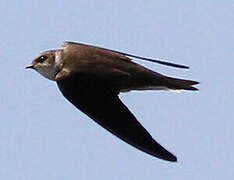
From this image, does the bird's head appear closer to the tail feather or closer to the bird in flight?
the bird in flight

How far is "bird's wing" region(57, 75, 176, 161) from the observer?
777cm

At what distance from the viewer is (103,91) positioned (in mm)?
8148

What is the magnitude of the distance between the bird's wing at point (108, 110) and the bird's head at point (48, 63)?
160mm

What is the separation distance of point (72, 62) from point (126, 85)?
1.23ft

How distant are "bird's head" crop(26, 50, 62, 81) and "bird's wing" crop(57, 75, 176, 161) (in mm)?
160

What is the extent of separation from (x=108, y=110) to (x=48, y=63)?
65 cm

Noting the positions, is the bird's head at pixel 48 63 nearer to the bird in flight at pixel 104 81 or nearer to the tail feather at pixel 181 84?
the bird in flight at pixel 104 81

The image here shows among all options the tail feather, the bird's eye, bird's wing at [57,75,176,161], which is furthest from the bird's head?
the tail feather

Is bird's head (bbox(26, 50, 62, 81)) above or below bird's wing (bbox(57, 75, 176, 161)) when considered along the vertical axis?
above

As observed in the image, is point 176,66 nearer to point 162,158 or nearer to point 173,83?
point 173,83

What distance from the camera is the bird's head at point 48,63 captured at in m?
8.45

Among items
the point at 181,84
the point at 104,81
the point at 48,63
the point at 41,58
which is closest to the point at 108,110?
the point at 104,81

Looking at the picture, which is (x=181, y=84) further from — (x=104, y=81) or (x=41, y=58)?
(x=41, y=58)

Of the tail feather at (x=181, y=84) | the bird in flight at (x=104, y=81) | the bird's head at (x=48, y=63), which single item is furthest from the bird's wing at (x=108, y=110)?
the tail feather at (x=181, y=84)
